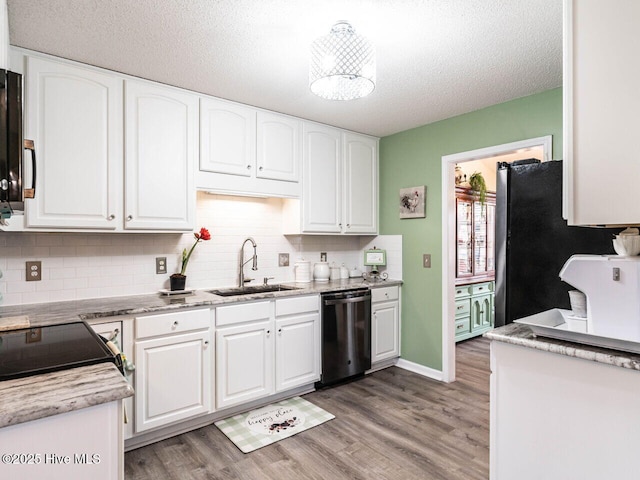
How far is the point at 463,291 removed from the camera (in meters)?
4.61

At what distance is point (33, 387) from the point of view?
0.99 metres

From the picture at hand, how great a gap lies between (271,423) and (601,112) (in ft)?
8.31

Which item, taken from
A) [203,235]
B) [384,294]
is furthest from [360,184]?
[203,235]

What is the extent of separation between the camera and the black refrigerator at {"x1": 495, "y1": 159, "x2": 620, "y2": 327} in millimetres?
1974

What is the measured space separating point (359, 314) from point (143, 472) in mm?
1961

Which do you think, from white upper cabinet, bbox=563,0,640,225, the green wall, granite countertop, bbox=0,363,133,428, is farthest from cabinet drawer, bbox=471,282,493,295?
granite countertop, bbox=0,363,133,428

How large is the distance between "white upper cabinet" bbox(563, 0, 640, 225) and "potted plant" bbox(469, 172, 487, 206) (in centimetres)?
377

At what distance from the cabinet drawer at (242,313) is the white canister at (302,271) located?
771 mm

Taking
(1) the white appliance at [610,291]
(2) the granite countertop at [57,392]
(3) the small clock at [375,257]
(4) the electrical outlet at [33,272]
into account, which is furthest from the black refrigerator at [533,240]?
(4) the electrical outlet at [33,272]

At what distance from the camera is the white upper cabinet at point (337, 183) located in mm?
3414

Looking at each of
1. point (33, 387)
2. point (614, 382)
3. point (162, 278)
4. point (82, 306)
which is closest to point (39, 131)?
point (82, 306)

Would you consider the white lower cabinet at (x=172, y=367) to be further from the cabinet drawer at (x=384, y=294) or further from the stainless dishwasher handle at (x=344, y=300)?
the cabinet drawer at (x=384, y=294)

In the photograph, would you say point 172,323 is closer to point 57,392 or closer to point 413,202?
point 57,392

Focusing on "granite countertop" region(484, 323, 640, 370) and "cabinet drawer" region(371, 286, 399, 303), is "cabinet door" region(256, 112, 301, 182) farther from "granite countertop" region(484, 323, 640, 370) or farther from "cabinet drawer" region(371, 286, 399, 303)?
"granite countertop" region(484, 323, 640, 370)
